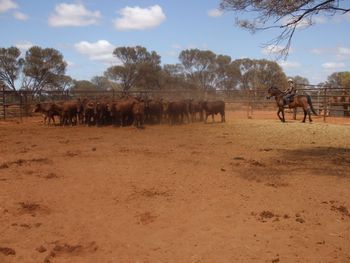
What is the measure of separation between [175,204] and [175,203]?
6 centimetres

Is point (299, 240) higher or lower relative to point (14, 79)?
lower

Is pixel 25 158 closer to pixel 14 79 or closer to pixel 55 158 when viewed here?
pixel 55 158

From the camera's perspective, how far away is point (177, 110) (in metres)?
23.2

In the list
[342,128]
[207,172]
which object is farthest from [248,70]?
[207,172]

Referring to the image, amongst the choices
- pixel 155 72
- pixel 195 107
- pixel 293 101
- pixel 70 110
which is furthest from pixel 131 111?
pixel 155 72

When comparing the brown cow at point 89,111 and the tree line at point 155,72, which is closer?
the brown cow at point 89,111

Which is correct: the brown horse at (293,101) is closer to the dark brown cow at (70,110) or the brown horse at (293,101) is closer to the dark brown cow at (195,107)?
the dark brown cow at (195,107)

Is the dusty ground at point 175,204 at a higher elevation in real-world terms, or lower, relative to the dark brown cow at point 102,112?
lower

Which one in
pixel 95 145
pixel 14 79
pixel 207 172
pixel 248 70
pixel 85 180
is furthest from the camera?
pixel 248 70

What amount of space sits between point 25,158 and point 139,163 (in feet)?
10.6

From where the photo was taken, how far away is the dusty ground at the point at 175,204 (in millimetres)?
5824

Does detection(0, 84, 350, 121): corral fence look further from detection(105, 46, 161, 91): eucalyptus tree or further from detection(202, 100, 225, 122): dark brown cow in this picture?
detection(105, 46, 161, 91): eucalyptus tree

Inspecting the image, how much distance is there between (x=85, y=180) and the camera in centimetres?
938

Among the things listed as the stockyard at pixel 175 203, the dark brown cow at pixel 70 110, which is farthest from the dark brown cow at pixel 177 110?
the stockyard at pixel 175 203
